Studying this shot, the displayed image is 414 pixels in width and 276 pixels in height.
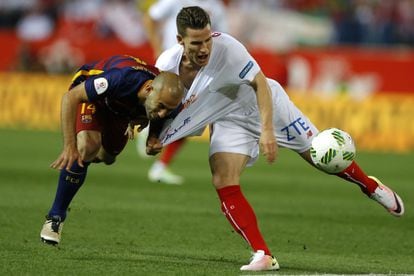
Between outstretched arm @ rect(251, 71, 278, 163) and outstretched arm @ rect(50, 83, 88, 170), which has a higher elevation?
outstretched arm @ rect(251, 71, 278, 163)

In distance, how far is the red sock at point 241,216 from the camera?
741cm

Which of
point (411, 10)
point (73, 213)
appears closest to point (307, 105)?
point (411, 10)

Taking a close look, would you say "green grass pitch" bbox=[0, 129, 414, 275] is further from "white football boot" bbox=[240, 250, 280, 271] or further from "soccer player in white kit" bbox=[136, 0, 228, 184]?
"soccer player in white kit" bbox=[136, 0, 228, 184]

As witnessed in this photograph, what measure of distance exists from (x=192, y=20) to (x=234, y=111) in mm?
984

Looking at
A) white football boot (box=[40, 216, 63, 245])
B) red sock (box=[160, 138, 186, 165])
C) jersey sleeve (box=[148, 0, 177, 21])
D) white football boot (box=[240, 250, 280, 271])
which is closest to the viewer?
white football boot (box=[240, 250, 280, 271])

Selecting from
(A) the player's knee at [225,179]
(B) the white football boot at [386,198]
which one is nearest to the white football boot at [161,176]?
(B) the white football boot at [386,198]

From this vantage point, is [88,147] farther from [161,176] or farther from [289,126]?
[161,176]

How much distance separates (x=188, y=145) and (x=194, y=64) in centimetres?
1268

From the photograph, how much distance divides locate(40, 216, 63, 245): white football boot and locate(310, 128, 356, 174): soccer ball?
6.57 ft

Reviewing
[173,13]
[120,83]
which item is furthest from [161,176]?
[120,83]

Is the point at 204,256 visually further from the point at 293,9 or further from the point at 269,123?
the point at 293,9

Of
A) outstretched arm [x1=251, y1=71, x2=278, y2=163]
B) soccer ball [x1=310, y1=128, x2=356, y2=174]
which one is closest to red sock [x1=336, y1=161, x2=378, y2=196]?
soccer ball [x1=310, y1=128, x2=356, y2=174]

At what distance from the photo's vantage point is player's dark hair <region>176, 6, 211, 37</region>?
7.25 m

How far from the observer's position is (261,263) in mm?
7164
